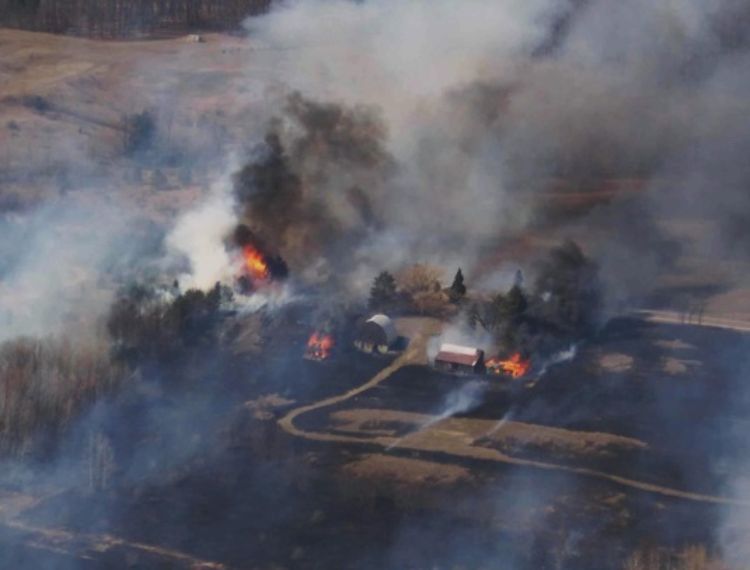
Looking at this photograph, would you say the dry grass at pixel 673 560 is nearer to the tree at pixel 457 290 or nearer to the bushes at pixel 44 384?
the bushes at pixel 44 384

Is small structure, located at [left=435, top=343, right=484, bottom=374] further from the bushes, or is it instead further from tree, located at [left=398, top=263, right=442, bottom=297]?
the bushes

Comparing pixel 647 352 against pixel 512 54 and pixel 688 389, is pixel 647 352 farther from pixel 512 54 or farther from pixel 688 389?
pixel 512 54

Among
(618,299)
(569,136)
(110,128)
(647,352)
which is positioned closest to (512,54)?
(569,136)

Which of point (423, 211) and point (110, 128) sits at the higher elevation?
point (110, 128)

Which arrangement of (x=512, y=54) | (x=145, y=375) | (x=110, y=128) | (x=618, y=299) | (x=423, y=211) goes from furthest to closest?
(x=110, y=128), (x=512, y=54), (x=423, y=211), (x=618, y=299), (x=145, y=375)

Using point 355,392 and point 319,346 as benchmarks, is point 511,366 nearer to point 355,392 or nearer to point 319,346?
point 355,392

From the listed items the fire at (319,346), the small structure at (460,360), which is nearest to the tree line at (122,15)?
the fire at (319,346)

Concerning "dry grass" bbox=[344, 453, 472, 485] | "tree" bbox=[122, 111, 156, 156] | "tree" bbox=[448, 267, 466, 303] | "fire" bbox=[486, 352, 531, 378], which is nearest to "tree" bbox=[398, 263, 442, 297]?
"tree" bbox=[448, 267, 466, 303]

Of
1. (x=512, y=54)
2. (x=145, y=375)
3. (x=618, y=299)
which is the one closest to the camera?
(x=145, y=375)
